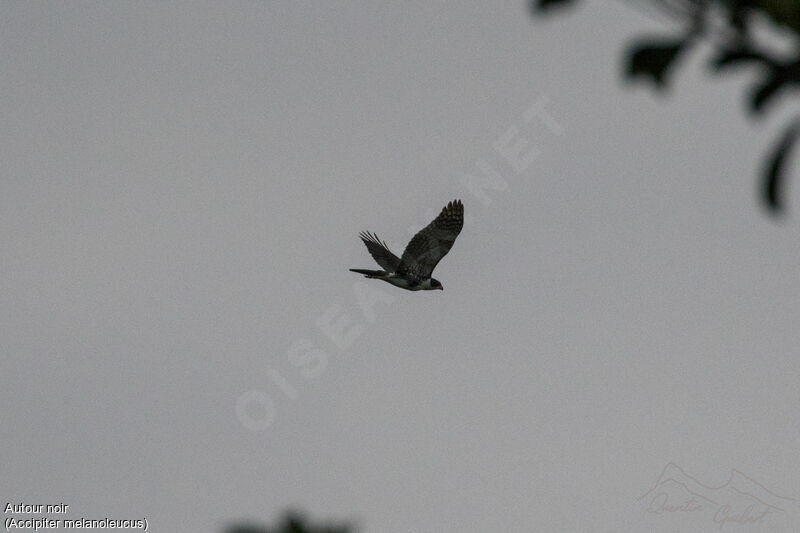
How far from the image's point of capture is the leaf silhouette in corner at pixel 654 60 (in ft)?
10.4

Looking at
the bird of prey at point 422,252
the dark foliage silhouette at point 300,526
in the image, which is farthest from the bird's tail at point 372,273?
the dark foliage silhouette at point 300,526

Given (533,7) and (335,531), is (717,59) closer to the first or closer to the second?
(533,7)

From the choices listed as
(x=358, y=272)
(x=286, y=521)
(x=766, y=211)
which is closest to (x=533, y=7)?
(x=766, y=211)

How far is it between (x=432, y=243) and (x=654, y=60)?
20128mm

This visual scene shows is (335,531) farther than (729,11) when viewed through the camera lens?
Yes

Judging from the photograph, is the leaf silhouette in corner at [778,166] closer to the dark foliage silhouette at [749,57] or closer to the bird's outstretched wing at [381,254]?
the dark foliage silhouette at [749,57]

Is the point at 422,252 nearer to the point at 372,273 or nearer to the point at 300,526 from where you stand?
the point at 372,273

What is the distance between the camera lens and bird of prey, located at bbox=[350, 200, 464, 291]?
75.9 feet

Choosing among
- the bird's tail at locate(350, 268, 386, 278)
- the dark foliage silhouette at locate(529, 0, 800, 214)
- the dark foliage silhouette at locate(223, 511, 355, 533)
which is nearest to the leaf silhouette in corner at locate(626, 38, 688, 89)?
the dark foliage silhouette at locate(529, 0, 800, 214)

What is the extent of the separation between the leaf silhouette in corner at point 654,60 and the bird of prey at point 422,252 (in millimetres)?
19587

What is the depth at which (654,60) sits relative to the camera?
3.23 m

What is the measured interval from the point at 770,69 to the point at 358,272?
1926 cm

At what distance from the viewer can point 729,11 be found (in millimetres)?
3117

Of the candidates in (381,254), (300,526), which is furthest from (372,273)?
(300,526)
